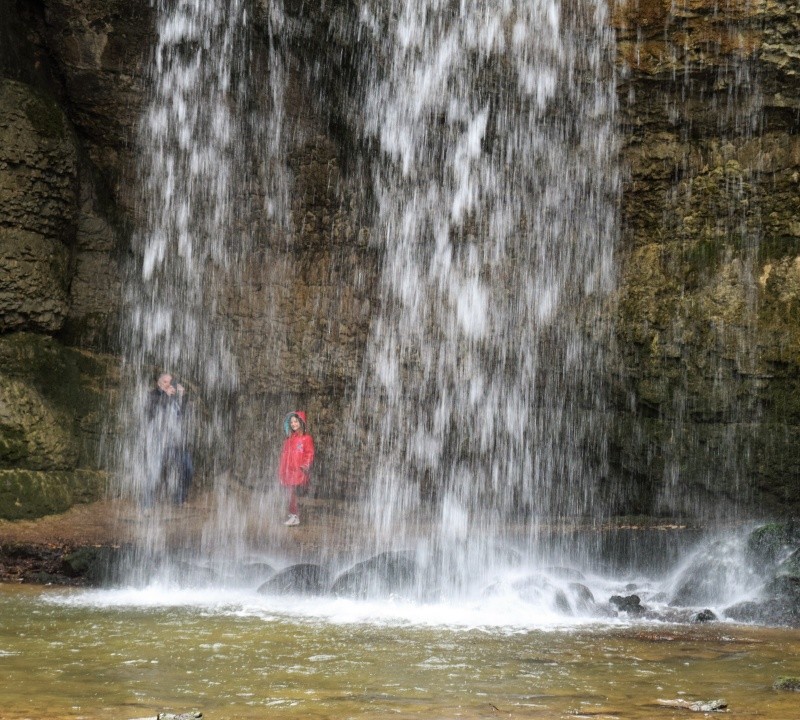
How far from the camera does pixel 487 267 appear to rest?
1262 cm

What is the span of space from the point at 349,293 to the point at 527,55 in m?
3.92

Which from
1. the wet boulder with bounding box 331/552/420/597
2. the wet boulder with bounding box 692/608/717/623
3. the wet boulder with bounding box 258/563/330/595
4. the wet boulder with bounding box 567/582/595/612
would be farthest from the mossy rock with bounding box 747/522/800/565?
the wet boulder with bounding box 258/563/330/595

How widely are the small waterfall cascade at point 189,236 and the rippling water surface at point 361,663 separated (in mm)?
5698

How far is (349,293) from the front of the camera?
44.2 ft

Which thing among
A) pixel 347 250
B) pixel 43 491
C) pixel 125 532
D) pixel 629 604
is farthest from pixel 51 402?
pixel 629 604

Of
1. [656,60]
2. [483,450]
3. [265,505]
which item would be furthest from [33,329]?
Result: [656,60]

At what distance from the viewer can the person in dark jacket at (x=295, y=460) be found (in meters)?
12.2

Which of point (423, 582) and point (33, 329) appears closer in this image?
point (423, 582)

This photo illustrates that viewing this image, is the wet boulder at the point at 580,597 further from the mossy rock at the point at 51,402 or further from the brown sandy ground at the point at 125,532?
the mossy rock at the point at 51,402

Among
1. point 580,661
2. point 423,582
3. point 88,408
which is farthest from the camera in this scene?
point 88,408

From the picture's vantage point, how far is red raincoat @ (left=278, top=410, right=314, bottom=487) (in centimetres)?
1221

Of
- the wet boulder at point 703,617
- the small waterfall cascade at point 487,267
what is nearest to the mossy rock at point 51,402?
the small waterfall cascade at point 487,267

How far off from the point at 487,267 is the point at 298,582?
5.30m

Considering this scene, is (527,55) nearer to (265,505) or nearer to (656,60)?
(656,60)
